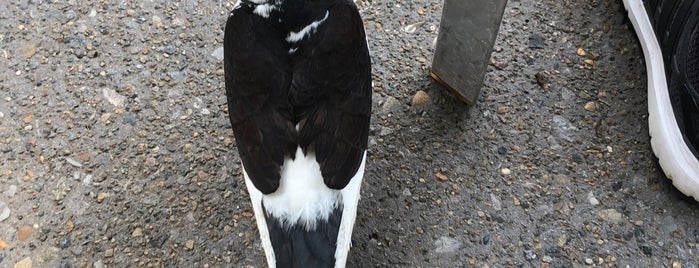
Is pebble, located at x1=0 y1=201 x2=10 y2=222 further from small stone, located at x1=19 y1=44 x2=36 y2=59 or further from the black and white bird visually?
the black and white bird

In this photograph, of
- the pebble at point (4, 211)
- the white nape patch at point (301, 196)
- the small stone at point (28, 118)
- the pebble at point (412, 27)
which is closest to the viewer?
the white nape patch at point (301, 196)

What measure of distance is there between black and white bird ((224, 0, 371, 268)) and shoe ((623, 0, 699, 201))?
109cm

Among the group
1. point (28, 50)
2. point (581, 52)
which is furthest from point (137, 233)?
point (581, 52)

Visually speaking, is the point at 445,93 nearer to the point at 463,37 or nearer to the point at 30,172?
the point at 463,37

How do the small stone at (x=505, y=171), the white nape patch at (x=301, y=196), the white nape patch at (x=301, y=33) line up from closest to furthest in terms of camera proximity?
the white nape patch at (x=301, y=196) < the white nape patch at (x=301, y=33) < the small stone at (x=505, y=171)

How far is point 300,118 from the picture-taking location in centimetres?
203

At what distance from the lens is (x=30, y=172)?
2498mm

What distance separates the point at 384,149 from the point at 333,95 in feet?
1.87

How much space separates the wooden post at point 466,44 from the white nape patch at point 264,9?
677 millimetres

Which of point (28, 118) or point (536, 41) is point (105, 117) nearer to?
point (28, 118)

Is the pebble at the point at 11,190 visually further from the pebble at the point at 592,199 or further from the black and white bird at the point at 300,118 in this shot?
the pebble at the point at 592,199

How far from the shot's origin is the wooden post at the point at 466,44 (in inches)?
90.7

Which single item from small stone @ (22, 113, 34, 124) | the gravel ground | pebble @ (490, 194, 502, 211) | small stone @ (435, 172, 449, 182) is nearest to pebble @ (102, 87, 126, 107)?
the gravel ground

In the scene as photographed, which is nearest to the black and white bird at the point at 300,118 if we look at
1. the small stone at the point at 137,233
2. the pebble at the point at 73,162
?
the small stone at the point at 137,233
